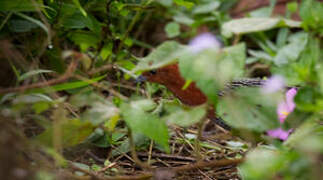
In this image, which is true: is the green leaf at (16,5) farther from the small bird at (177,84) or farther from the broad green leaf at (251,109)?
the broad green leaf at (251,109)

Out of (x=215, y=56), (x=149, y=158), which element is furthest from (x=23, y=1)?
(x=215, y=56)

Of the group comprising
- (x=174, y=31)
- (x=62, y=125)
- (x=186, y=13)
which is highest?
(x=186, y=13)

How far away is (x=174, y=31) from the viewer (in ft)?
13.0

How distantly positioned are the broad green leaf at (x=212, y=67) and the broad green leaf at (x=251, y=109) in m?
0.05

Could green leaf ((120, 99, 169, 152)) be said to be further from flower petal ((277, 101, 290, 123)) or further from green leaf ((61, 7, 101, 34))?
green leaf ((61, 7, 101, 34))

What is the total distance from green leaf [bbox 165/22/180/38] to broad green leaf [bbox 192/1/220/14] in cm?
25

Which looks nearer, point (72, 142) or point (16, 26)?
point (72, 142)

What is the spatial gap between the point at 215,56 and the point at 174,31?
9.73 ft

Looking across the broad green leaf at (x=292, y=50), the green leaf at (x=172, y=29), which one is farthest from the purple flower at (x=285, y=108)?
the green leaf at (x=172, y=29)

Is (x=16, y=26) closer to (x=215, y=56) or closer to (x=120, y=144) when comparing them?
(x=120, y=144)


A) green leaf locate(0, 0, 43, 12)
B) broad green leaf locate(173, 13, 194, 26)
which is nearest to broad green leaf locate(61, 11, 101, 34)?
green leaf locate(0, 0, 43, 12)

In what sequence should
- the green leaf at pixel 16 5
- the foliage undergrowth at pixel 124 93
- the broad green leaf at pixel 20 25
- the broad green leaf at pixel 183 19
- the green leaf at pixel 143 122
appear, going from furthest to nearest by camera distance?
the broad green leaf at pixel 183 19, the broad green leaf at pixel 20 25, the green leaf at pixel 16 5, the green leaf at pixel 143 122, the foliage undergrowth at pixel 124 93

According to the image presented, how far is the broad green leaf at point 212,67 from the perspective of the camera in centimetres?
100

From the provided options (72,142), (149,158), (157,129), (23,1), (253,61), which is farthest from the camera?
(253,61)
